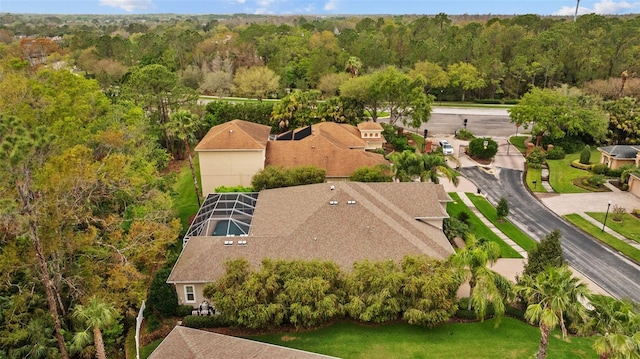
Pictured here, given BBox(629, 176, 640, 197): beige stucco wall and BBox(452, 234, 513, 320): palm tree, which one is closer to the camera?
BBox(452, 234, 513, 320): palm tree

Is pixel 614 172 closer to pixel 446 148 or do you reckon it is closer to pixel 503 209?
pixel 446 148

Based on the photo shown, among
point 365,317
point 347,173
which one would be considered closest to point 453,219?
point 347,173

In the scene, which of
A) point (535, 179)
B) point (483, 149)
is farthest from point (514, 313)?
point (483, 149)

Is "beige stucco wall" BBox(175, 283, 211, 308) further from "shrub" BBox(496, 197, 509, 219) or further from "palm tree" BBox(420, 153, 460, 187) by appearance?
"shrub" BBox(496, 197, 509, 219)

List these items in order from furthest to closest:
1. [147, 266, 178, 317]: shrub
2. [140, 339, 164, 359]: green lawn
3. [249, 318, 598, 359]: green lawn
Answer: [147, 266, 178, 317]: shrub, [140, 339, 164, 359]: green lawn, [249, 318, 598, 359]: green lawn

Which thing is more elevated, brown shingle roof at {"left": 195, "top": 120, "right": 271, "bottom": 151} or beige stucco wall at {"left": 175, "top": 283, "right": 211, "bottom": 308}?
brown shingle roof at {"left": 195, "top": 120, "right": 271, "bottom": 151}

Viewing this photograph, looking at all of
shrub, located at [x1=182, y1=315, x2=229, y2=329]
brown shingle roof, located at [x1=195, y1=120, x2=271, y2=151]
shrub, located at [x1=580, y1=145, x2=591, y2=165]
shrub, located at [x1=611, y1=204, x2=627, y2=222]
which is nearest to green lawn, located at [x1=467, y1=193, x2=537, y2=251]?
shrub, located at [x1=611, y1=204, x2=627, y2=222]

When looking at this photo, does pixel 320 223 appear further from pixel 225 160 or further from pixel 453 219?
pixel 225 160
